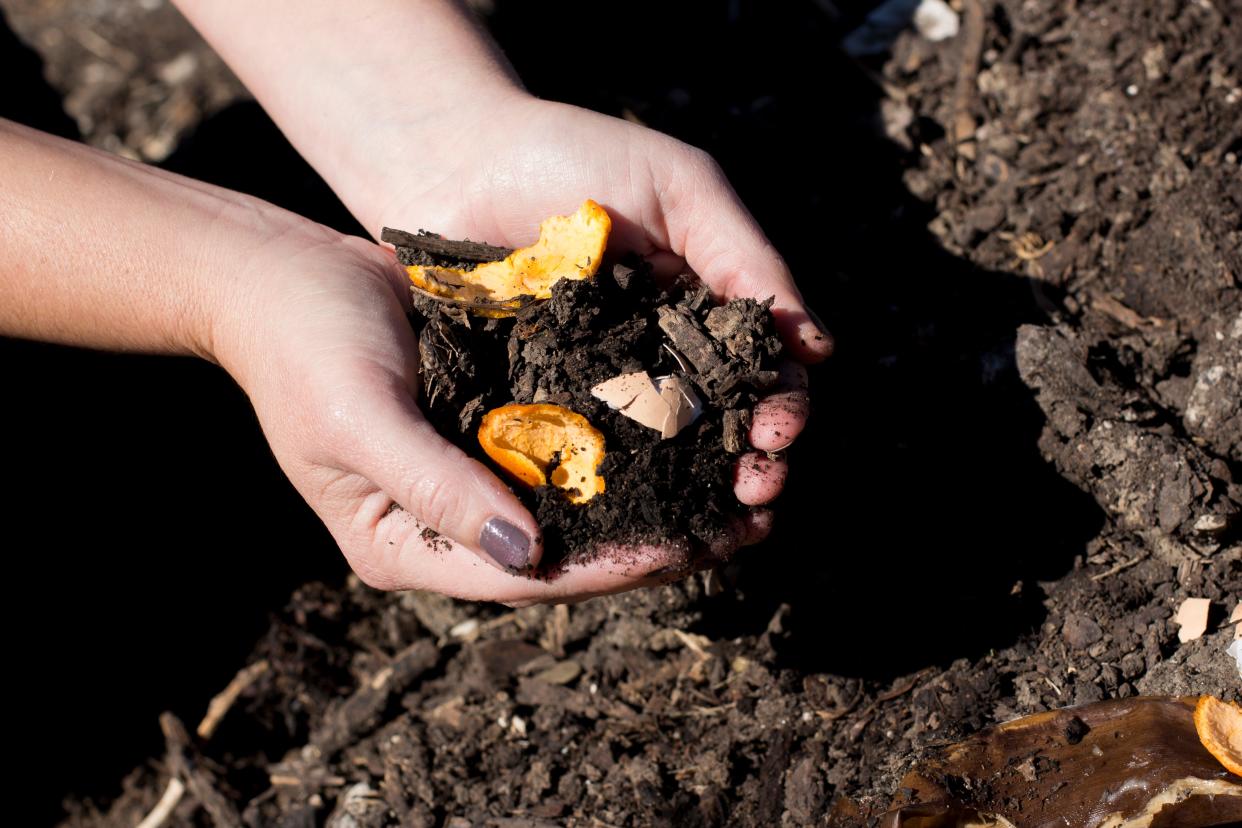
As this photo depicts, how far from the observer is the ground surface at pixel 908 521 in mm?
2893

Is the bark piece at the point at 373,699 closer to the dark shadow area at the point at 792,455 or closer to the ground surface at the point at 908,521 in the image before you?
the ground surface at the point at 908,521

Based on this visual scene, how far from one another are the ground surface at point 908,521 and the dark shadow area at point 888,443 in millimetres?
10

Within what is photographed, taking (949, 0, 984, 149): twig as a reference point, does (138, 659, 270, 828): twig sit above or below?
below

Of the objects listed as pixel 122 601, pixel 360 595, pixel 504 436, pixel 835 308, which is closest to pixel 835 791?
pixel 504 436

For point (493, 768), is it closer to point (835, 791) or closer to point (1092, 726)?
point (835, 791)

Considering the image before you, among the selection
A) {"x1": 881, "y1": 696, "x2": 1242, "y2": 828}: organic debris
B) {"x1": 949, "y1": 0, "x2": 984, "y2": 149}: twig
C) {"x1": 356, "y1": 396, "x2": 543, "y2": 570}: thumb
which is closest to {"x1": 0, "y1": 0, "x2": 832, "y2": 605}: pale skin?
{"x1": 356, "y1": 396, "x2": 543, "y2": 570}: thumb

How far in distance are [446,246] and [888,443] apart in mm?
1544

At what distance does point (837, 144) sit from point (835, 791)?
2.61 meters

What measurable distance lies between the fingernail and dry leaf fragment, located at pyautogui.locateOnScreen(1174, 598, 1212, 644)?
1.81 metres

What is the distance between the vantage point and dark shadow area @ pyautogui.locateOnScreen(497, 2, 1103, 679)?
3.05 metres

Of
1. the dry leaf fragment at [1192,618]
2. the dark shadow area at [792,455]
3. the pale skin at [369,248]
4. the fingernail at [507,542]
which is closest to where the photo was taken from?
the fingernail at [507,542]

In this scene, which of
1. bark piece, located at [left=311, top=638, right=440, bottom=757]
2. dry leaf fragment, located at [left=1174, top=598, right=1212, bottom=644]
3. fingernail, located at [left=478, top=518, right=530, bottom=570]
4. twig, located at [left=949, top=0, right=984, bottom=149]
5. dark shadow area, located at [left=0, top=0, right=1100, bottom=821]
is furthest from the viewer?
twig, located at [left=949, top=0, right=984, bottom=149]

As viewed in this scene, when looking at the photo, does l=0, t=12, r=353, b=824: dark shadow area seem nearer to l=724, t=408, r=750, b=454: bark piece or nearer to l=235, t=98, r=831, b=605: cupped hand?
l=235, t=98, r=831, b=605: cupped hand

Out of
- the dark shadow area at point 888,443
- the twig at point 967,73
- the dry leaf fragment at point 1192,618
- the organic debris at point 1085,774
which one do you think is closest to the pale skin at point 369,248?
the dark shadow area at point 888,443
